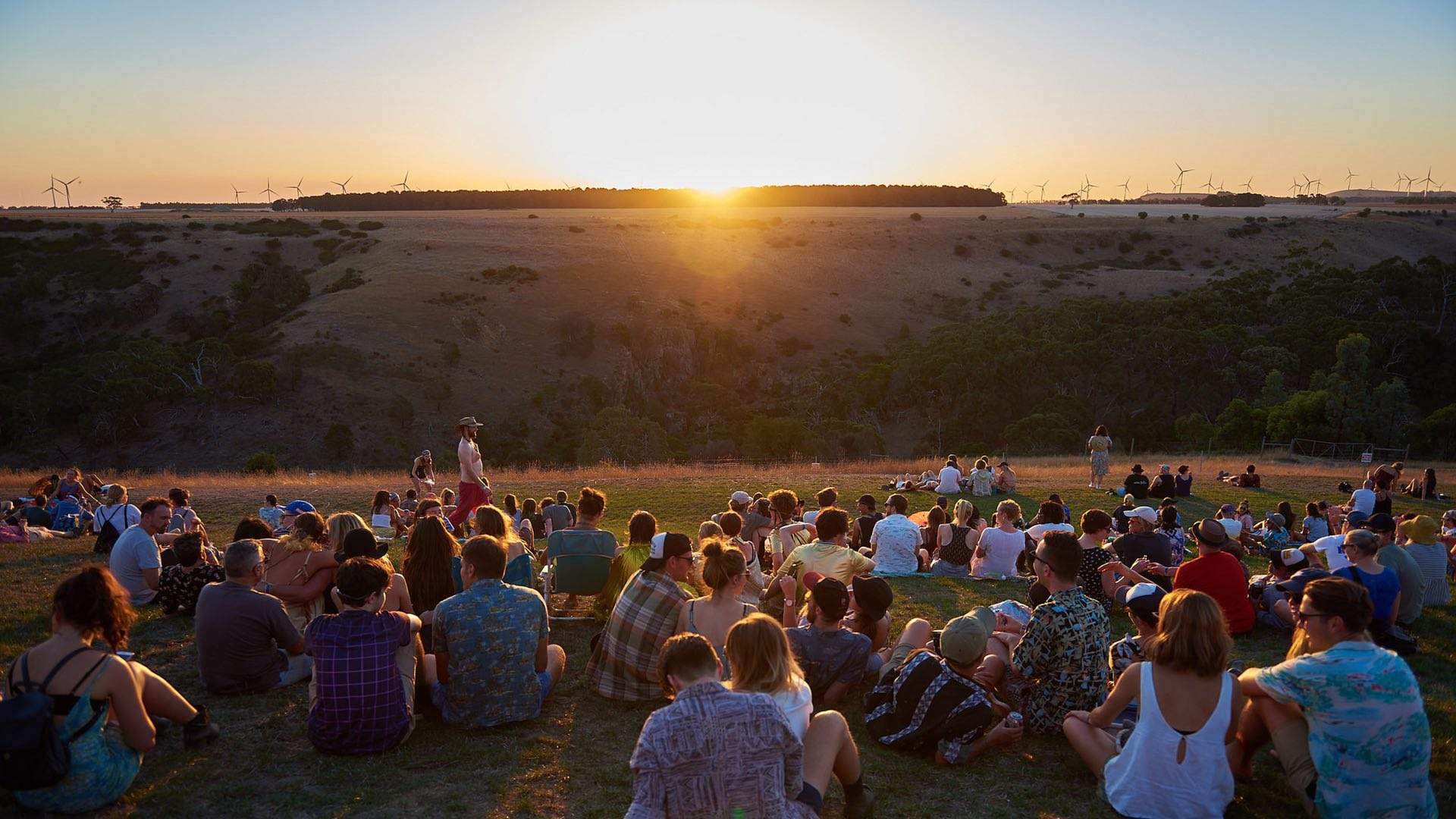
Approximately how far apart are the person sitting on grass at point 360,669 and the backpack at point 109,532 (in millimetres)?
8326

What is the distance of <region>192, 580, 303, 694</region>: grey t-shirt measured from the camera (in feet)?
20.0

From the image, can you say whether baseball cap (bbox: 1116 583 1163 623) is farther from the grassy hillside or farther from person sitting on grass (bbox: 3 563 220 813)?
the grassy hillside

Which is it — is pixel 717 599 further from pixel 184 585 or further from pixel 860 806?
pixel 184 585

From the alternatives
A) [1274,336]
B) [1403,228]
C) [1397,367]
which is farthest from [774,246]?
[1403,228]

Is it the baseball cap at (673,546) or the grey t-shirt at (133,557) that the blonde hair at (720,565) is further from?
the grey t-shirt at (133,557)

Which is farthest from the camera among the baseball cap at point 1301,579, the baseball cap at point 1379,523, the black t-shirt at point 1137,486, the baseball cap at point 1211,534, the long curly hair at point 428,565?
the black t-shirt at point 1137,486

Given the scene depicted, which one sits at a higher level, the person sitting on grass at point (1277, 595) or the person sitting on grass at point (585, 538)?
the person sitting on grass at point (585, 538)

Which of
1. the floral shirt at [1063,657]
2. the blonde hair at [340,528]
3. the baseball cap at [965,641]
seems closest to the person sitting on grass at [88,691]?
the blonde hair at [340,528]

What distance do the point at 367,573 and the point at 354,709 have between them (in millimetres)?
874

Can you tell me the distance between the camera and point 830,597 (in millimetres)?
5750

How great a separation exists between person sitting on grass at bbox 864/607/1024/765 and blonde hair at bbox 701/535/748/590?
3.92ft

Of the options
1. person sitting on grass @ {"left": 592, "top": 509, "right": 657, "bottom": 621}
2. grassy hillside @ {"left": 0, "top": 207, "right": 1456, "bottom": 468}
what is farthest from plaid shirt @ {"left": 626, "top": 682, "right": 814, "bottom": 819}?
grassy hillside @ {"left": 0, "top": 207, "right": 1456, "bottom": 468}

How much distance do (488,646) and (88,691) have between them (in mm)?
2020

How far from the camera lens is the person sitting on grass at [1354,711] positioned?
4.37 m
